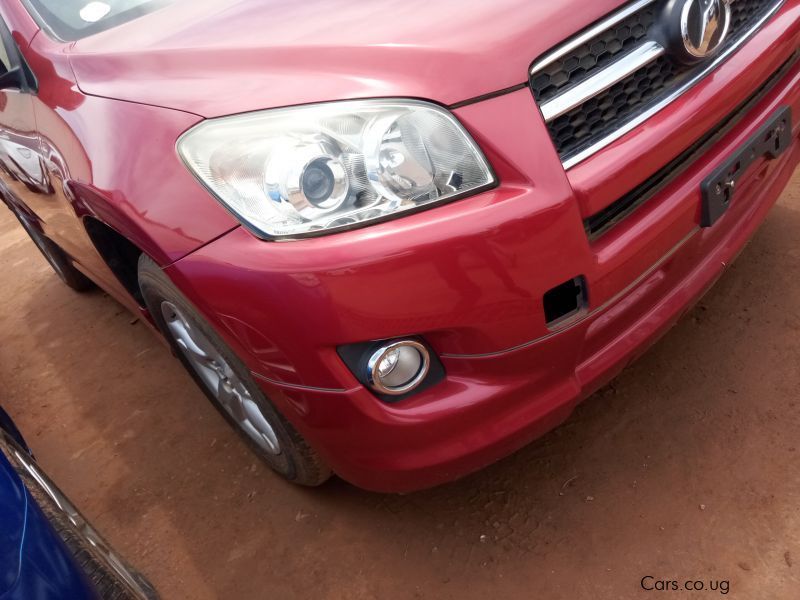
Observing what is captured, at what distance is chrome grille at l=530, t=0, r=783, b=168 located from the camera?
1355 mm

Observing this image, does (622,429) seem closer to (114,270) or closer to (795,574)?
(795,574)

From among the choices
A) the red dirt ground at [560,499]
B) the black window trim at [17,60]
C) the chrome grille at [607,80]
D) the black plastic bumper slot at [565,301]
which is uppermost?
the black window trim at [17,60]

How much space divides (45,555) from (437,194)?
3.07 feet

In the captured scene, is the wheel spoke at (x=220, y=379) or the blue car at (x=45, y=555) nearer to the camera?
the blue car at (x=45, y=555)

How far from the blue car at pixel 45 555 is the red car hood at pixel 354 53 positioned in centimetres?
83

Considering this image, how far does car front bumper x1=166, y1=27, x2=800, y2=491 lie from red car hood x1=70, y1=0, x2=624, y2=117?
9 cm

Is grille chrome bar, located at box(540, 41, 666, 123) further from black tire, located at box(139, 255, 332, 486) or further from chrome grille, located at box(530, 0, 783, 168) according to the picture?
black tire, located at box(139, 255, 332, 486)

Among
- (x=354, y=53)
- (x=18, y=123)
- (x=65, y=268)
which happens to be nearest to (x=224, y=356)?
(x=354, y=53)

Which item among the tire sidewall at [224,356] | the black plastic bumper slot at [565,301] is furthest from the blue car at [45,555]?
the black plastic bumper slot at [565,301]

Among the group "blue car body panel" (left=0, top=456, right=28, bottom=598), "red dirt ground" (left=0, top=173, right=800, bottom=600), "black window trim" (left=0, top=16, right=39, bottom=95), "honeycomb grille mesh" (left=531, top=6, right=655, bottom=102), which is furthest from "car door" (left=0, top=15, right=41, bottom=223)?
"honeycomb grille mesh" (left=531, top=6, right=655, bottom=102)

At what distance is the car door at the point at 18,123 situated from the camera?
84.4 inches

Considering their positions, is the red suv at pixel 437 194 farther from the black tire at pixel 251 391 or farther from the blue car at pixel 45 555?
the blue car at pixel 45 555

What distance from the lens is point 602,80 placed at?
4.58 ft

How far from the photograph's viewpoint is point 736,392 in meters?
2.01
